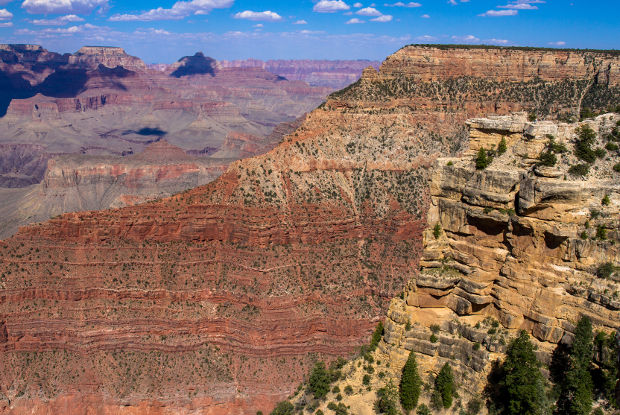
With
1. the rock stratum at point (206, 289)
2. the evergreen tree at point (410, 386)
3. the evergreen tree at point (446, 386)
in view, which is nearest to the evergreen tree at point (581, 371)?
the evergreen tree at point (446, 386)

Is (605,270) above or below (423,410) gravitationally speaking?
above

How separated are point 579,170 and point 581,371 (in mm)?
9126

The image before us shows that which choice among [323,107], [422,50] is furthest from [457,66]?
[323,107]

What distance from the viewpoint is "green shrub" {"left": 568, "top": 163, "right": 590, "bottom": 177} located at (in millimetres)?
24625

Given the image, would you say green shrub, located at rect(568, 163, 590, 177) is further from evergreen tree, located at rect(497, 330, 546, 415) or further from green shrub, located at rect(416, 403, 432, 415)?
green shrub, located at rect(416, 403, 432, 415)

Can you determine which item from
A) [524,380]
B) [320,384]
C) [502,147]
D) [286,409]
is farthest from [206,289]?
[524,380]

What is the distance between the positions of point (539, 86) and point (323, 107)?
107ft

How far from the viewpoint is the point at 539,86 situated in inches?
3088

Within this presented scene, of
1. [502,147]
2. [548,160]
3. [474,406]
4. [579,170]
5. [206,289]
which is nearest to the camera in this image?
A: [548,160]

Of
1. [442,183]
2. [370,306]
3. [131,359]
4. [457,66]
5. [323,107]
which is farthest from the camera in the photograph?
[457,66]

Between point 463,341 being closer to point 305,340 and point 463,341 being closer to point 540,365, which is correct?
point 540,365

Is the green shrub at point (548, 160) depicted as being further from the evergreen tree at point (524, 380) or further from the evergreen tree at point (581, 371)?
the evergreen tree at point (524, 380)

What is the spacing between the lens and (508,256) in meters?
25.5

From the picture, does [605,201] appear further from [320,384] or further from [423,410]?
[320,384]
